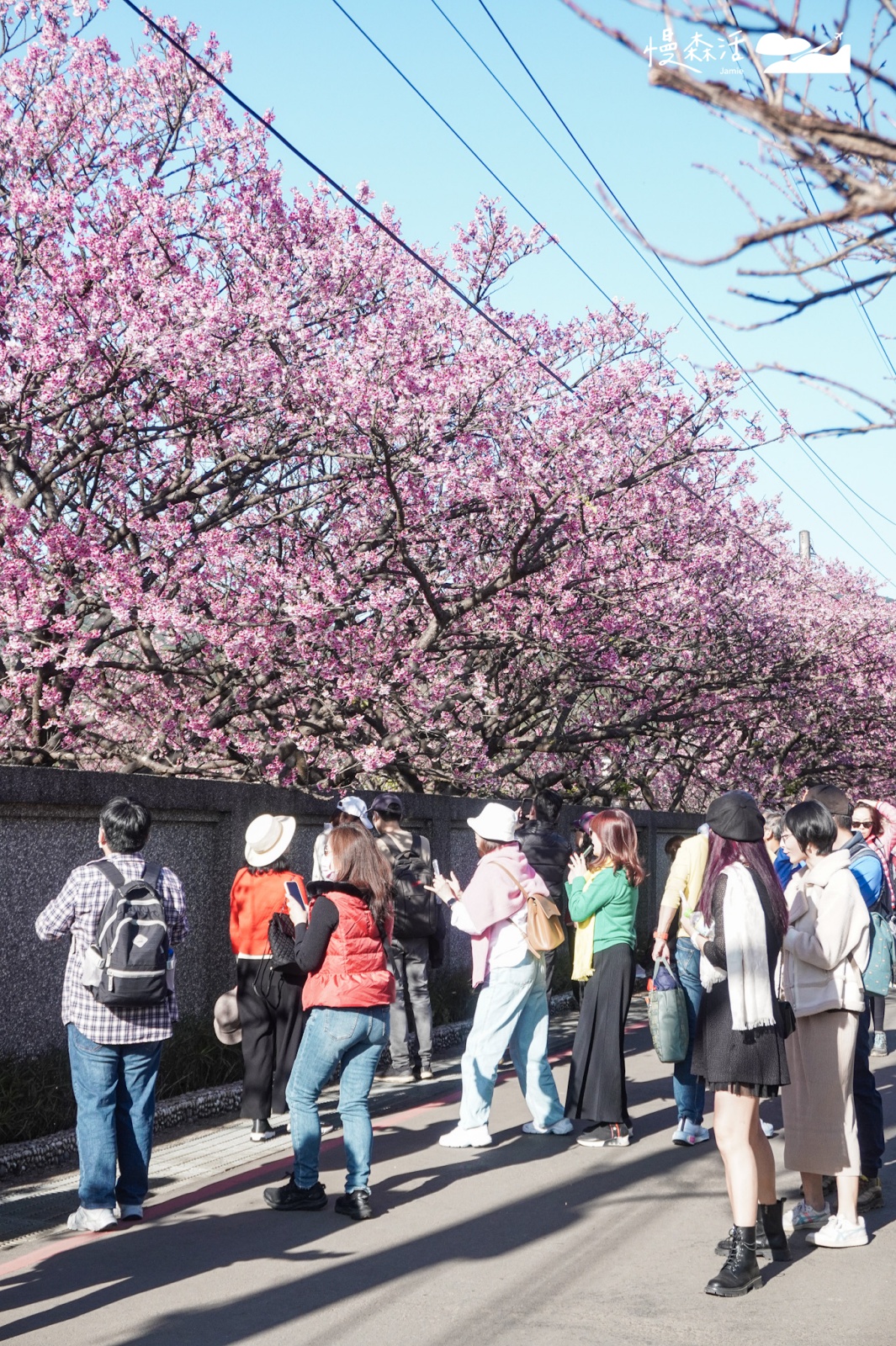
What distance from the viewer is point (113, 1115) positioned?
6.17 m

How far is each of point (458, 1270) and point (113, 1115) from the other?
1746mm

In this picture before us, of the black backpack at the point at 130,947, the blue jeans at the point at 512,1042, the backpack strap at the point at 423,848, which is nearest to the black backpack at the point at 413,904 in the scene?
the backpack strap at the point at 423,848

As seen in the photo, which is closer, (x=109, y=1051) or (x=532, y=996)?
(x=109, y=1051)

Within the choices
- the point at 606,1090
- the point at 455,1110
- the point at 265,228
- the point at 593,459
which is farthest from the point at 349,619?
the point at 606,1090

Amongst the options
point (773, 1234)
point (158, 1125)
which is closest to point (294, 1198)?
point (158, 1125)

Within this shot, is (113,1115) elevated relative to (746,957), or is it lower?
lower

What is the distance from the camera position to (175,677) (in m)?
12.5

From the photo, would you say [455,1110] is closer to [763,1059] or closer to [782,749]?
[763,1059]

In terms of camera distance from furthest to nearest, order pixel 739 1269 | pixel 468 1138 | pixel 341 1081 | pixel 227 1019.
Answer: pixel 227 1019 < pixel 468 1138 < pixel 341 1081 < pixel 739 1269

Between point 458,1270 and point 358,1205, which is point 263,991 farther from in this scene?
point 458,1270

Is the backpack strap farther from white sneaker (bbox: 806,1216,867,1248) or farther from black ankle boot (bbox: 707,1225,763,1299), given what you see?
black ankle boot (bbox: 707,1225,763,1299)

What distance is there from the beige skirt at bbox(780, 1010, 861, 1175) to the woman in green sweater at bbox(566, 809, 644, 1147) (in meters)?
1.92

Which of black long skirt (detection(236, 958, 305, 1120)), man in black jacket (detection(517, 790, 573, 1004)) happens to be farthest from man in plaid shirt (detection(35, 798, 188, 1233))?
man in black jacket (detection(517, 790, 573, 1004))

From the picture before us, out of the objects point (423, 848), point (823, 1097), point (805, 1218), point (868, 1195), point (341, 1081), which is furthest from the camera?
point (423, 848)
